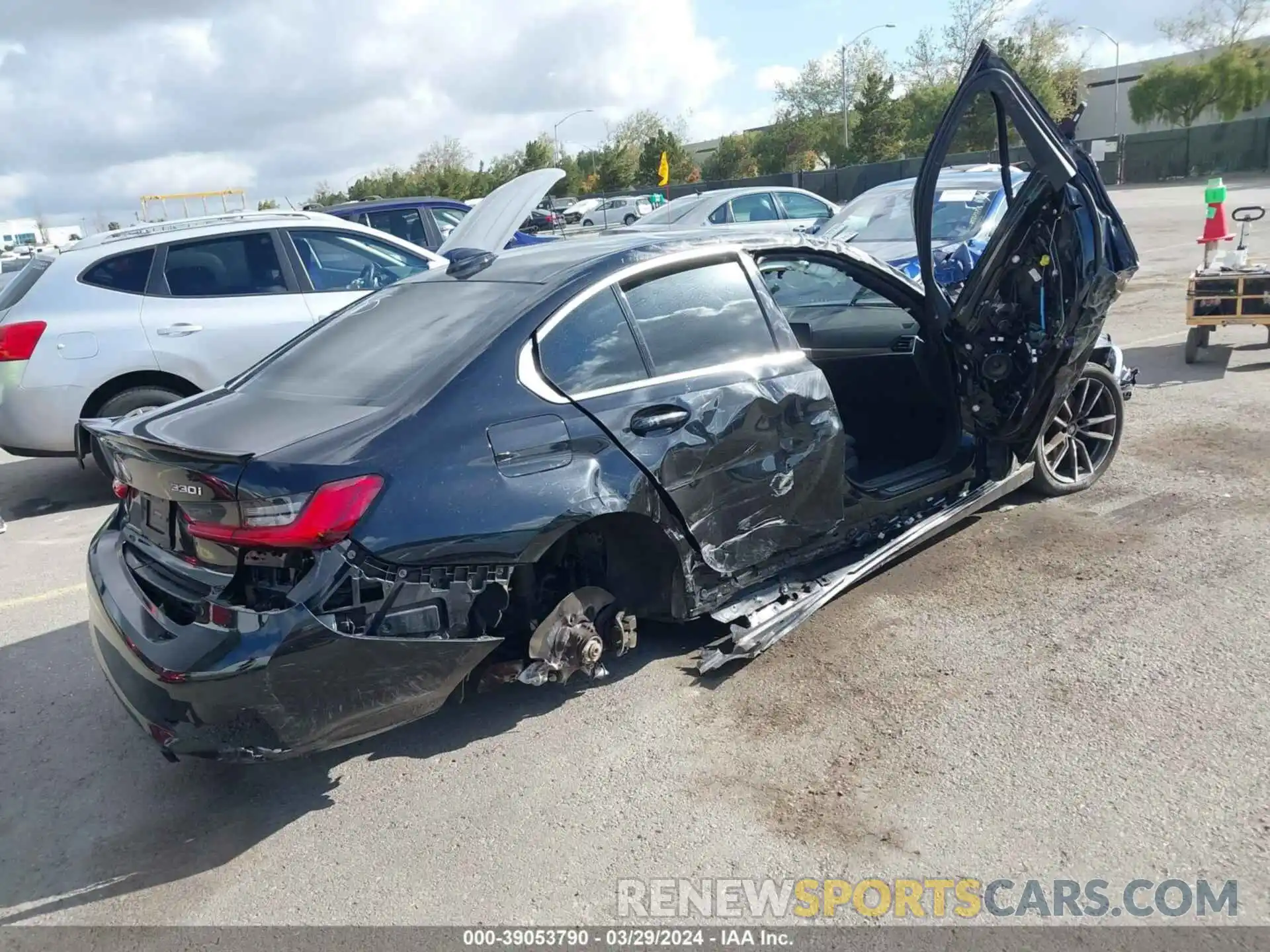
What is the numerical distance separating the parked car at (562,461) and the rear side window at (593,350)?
0.01 metres

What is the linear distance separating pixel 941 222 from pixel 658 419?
22.4 ft

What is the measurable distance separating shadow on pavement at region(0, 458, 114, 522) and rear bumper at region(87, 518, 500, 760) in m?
4.63

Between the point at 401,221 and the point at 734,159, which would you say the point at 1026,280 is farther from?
the point at 734,159

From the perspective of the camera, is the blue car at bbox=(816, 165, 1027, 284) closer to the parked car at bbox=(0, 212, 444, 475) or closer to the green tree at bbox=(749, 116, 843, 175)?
the parked car at bbox=(0, 212, 444, 475)

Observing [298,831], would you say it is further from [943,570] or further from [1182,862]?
[943,570]

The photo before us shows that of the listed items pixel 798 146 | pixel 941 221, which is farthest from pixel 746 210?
pixel 798 146

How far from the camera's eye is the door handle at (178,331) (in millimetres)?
6734

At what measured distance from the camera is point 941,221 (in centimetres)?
927

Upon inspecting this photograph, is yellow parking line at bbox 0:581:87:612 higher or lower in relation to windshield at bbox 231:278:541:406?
lower

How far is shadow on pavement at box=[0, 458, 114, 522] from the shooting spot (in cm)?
695

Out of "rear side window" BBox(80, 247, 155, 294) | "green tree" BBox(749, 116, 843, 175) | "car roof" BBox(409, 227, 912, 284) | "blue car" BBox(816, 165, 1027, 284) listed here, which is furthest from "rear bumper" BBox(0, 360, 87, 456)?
"green tree" BBox(749, 116, 843, 175)

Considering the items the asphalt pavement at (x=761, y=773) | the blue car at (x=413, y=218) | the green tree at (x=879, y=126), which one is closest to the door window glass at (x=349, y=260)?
the asphalt pavement at (x=761, y=773)

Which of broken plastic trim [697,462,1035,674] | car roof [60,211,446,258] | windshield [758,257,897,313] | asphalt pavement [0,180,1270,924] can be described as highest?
car roof [60,211,446,258]

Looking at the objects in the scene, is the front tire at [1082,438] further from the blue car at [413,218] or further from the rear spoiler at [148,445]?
the blue car at [413,218]
